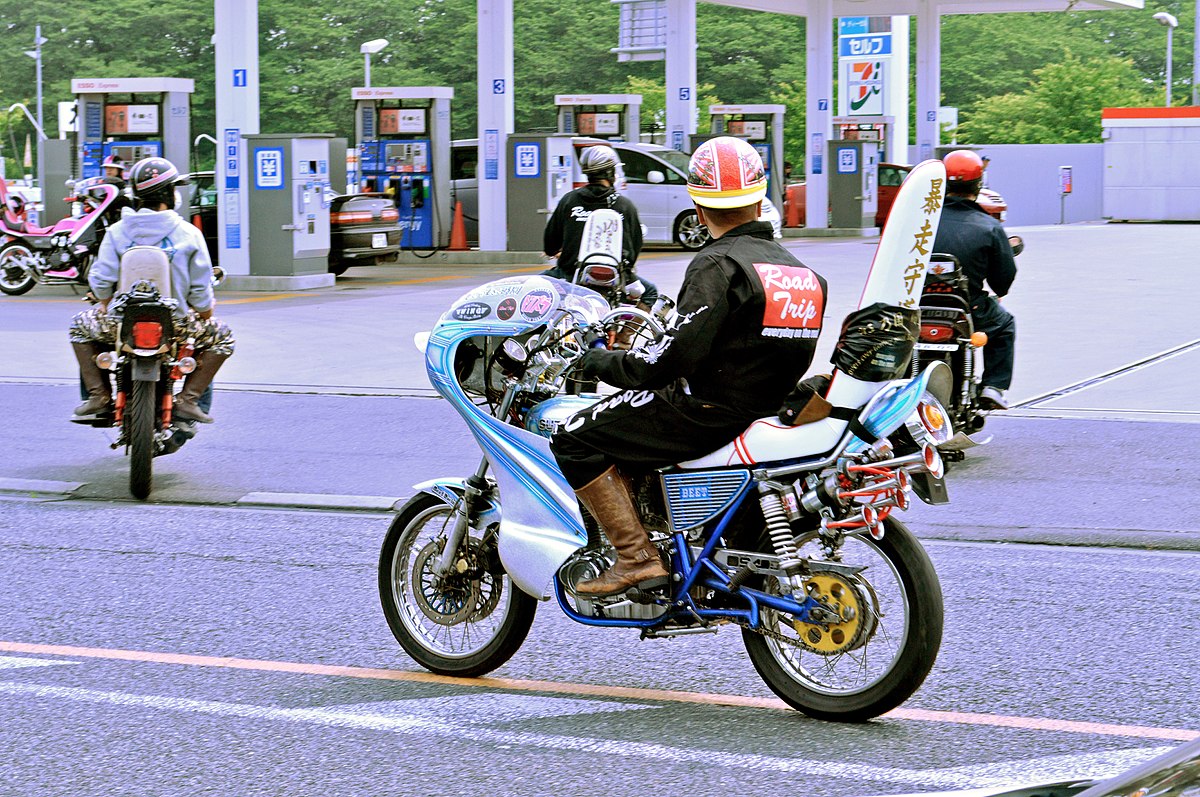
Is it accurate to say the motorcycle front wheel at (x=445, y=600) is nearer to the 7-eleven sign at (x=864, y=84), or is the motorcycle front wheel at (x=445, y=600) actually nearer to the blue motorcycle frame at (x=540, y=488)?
the blue motorcycle frame at (x=540, y=488)

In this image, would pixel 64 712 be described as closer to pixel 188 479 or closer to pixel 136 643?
pixel 136 643

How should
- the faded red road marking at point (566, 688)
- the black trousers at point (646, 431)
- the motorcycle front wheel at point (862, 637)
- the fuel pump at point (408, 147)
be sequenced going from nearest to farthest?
the motorcycle front wheel at point (862, 637), the faded red road marking at point (566, 688), the black trousers at point (646, 431), the fuel pump at point (408, 147)

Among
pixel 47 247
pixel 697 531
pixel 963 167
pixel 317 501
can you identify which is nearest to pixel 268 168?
pixel 47 247

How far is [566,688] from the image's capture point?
18.3 feet

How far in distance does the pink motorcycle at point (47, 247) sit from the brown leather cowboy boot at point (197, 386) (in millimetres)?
11993

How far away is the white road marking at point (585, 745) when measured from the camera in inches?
181

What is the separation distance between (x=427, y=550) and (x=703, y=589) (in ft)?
3.42

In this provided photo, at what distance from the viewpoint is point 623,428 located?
516 centimetres

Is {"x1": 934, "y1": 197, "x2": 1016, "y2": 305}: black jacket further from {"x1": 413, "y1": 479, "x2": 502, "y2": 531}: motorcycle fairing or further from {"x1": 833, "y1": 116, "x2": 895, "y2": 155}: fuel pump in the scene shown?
{"x1": 833, "y1": 116, "x2": 895, "y2": 155}: fuel pump

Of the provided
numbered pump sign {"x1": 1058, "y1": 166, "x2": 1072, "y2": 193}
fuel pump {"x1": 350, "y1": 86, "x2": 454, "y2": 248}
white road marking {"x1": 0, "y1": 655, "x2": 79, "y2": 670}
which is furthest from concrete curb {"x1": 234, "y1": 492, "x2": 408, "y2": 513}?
numbered pump sign {"x1": 1058, "y1": 166, "x2": 1072, "y2": 193}

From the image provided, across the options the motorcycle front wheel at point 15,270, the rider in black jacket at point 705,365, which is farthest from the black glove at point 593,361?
the motorcycle front wheel at point 15,270

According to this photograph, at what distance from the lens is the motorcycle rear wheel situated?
9.01 metres

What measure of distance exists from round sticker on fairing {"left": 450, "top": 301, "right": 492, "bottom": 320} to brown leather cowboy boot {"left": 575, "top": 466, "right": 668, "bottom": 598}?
0.67 m

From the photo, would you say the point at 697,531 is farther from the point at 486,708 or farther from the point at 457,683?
the point at 457,683
